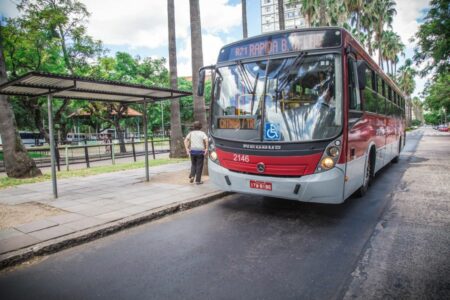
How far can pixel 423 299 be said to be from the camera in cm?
274

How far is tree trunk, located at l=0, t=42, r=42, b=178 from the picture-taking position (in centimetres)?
1023

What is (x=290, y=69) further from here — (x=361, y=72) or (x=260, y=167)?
(x=260, y=167)

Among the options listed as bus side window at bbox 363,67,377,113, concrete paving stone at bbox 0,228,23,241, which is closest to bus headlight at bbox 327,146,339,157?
bus side window at bbox 363,67,377,113

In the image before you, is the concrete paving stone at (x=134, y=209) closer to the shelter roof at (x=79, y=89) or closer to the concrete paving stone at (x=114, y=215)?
the concrete paving stone at (x=114, y=215)

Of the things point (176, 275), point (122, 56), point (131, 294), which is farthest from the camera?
point (122, 56)

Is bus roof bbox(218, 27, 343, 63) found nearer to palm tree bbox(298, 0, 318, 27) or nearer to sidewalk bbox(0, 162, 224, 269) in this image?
sidewalk bbox(0, 162, 224, 269)

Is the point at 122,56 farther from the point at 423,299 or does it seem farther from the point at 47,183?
the point at 423,299

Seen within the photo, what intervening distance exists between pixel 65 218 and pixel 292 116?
175 inches

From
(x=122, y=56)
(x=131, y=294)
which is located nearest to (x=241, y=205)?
(x=131, y=294)

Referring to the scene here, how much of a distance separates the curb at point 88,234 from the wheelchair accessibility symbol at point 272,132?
241cm

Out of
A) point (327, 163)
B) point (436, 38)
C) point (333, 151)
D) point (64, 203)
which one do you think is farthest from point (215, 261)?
point (436, 38)

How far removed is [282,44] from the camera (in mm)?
5227

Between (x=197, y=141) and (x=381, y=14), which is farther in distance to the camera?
(x=381, y=14)

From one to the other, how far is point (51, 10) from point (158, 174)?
13.3 meters
